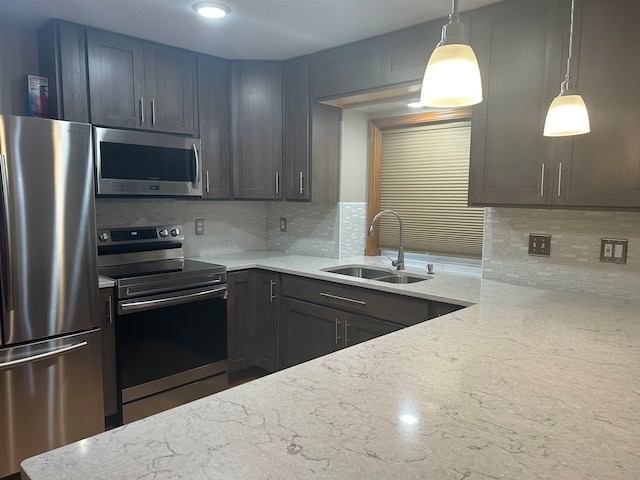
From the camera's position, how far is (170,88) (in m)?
2.97

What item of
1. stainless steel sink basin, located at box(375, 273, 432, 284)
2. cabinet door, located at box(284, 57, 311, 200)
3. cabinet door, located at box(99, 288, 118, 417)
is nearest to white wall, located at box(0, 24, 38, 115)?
cabinet door, located at box(99, 288, 118, 417)

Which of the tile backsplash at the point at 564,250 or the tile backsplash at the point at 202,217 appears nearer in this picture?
the tile backsplash at the point at 564,250

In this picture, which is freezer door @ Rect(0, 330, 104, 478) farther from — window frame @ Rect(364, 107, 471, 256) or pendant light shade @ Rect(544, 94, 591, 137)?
pendant light shade @ Rect(544, 94, 591, 137)

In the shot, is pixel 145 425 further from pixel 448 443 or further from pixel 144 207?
pixel 144 207

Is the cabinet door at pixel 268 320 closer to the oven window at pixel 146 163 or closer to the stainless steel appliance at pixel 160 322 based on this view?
the stainless steel appliance at pixel 160 322

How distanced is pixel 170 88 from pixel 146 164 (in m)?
0.54

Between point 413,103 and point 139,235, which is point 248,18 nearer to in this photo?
point 413,103

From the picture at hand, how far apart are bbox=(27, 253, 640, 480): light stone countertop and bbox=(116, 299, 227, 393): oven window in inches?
63.5

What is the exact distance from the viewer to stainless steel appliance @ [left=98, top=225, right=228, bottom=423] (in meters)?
2.52

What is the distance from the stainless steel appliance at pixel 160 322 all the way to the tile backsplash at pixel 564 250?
1.66m

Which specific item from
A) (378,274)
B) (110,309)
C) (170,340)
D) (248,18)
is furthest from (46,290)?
(378,274)

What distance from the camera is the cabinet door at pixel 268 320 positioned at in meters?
3.08

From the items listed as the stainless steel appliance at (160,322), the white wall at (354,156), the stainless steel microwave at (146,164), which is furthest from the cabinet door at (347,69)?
the stainless steel appliance at (160,322)

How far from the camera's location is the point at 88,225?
7.46 feet
